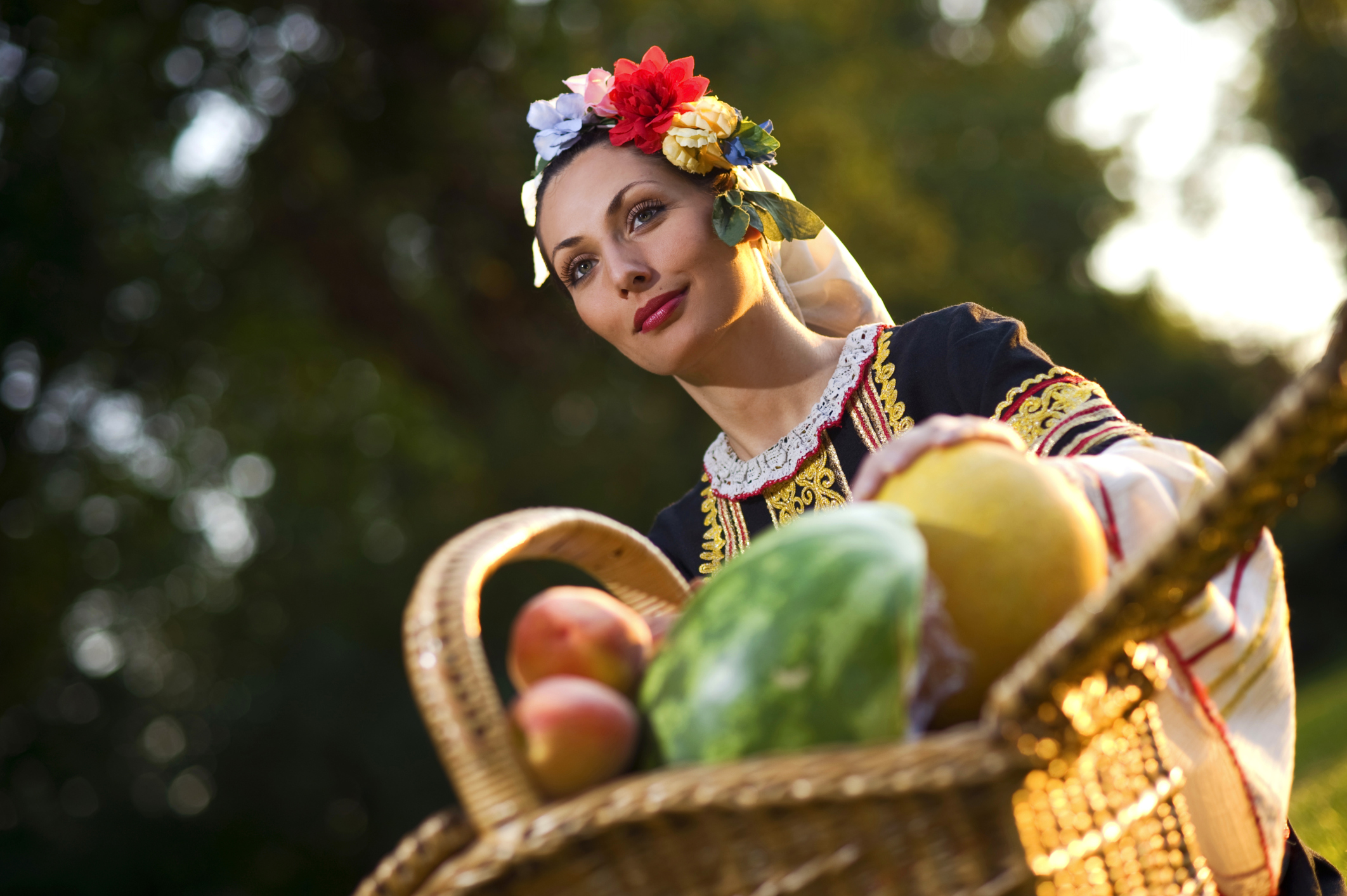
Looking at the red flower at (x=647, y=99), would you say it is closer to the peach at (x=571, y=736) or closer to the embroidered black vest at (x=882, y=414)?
the embroidered black vest at (x=882, y=414)

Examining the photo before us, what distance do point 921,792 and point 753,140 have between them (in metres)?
1.62

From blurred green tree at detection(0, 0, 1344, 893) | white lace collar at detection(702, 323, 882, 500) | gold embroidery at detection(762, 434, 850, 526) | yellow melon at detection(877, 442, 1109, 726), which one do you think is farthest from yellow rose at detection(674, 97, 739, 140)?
blurred green tree at detection(0, 0, 1344, 893)

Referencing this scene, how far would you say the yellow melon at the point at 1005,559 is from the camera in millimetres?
1051

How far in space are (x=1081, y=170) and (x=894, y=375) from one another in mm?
16418

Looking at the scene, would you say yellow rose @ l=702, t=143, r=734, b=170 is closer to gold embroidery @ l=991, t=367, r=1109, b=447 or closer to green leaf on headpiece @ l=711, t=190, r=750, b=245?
green leaf on headpiece @ l=711, t=190, r=750, b=245

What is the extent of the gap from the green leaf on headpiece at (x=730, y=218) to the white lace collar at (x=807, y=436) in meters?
0.31

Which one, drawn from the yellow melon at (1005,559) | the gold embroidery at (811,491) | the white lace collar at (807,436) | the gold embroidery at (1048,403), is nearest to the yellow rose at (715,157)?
the white lace collar at (807,436)

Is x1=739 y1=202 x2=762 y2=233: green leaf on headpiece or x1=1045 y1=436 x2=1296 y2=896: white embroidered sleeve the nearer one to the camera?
x1=1045 y1=436 x2=1296 y2=896: white embroidered sleeve

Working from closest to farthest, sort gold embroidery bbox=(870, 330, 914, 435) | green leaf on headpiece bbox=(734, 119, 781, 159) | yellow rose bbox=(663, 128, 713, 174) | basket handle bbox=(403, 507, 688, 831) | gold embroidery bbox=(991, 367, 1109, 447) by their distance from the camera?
basket handle bbox=(403, 507, 688, 831)
gold embroidery bbox=(991, 367, 1109, 447)
gold embroidery bbox=(870, 330, 914, 435)
yellow rose bbox=(663, 128, 713, 174)
green leaf on headpiece bbox=(734, 119, 781, 159)

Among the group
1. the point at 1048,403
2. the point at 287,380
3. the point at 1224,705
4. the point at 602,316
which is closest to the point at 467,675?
the point at 1224,705

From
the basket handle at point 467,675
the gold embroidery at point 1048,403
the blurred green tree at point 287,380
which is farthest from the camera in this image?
the blurred green tree at point 287,380

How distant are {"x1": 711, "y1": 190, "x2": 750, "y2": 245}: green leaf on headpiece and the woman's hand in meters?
0.86

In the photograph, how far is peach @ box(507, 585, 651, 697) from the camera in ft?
3.64

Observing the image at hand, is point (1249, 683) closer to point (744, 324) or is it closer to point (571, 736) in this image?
point (571, 736)
